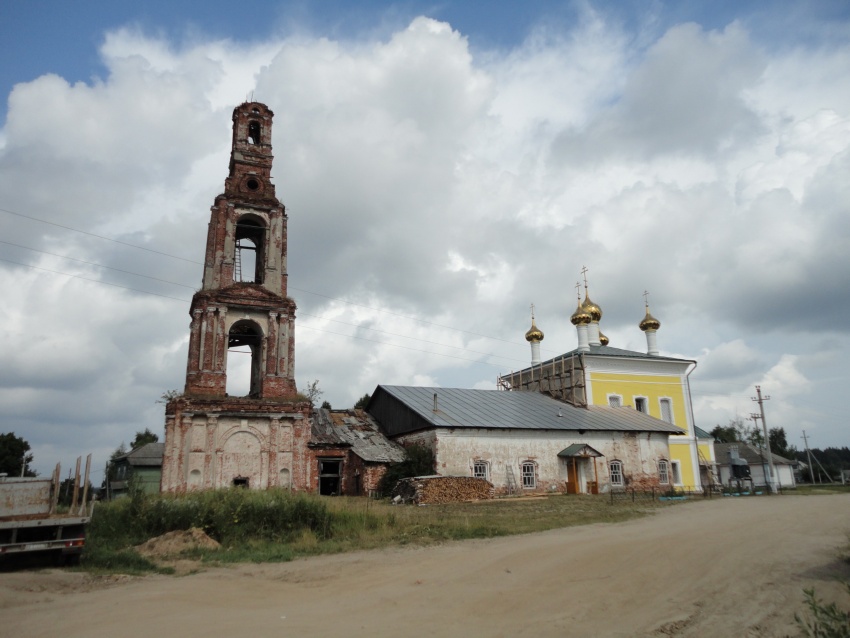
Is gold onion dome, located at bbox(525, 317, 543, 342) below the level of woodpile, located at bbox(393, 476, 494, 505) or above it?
above

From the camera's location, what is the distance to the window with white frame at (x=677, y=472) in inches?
1447

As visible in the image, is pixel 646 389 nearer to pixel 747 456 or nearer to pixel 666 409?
pixel 666 409

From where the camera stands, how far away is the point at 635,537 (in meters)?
12.2

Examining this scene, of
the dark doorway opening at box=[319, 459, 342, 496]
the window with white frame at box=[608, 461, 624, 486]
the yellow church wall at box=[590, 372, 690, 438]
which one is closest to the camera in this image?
the dark doorway opening at box=[319, 459, 342, 496]

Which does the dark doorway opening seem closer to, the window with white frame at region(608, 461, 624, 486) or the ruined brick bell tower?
the ruined brick bell tower

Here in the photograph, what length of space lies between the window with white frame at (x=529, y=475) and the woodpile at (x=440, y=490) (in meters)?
4.12

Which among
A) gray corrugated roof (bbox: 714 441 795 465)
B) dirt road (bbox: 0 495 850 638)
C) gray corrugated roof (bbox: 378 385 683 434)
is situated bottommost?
dirt road (bbox: 0 495 850 638)

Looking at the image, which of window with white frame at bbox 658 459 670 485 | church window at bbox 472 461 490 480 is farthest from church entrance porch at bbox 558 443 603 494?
window with white frame at bbox 658 459 670 485

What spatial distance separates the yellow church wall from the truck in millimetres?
30855

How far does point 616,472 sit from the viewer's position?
103ft

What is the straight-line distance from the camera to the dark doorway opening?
87.2ft

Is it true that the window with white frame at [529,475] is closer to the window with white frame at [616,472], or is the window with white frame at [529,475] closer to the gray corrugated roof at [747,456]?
the window with white frame at [616,472]

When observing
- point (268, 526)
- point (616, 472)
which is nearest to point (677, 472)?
point (616, 472)

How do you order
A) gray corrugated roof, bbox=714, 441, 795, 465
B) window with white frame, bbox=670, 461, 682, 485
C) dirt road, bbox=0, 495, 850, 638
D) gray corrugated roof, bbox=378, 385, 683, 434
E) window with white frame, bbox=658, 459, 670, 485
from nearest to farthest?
dirt road, bbox=0, 495, 850, 638
gray corrugated roof, bbox=378, 385, 683, 434
window with white frame, bbox=658, 459, 670, 485
window with white frame, bbox=670, 461, 682, 485
gray corrugated roof, bbox=714, 441, 795, 465
